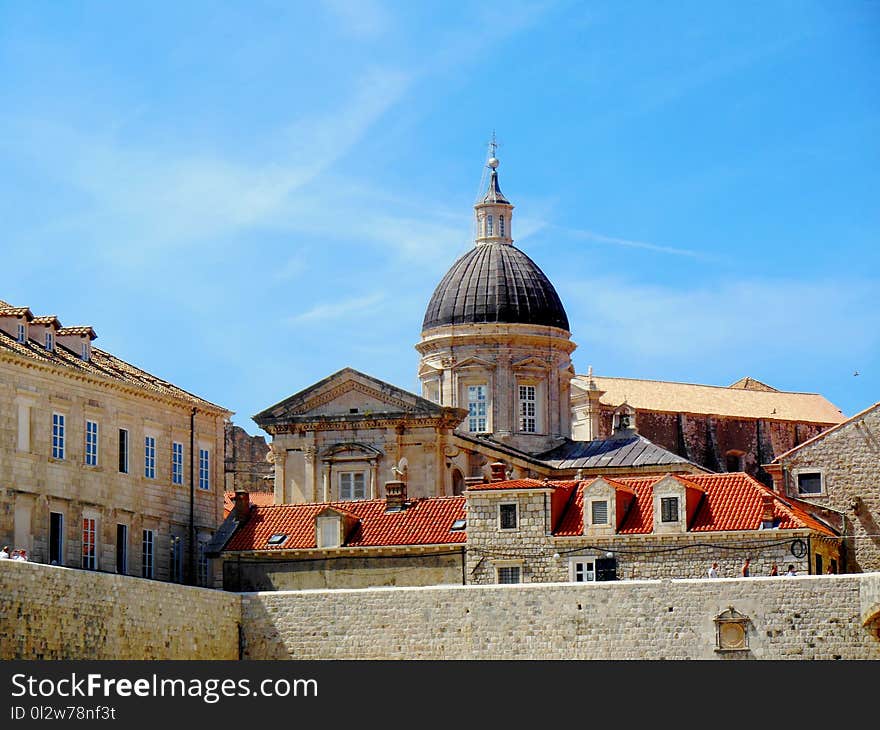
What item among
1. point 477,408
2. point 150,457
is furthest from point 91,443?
point 477,408

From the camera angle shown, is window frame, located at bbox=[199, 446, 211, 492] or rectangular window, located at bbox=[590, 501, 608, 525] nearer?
rectangular window, located at bbox=[590, 501, 608, 525]

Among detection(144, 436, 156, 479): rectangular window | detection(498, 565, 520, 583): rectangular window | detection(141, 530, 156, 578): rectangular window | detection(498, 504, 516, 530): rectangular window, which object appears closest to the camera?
detection(498, 565, 520, 583): rectangular window

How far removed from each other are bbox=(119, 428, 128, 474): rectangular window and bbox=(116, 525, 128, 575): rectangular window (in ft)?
4.87

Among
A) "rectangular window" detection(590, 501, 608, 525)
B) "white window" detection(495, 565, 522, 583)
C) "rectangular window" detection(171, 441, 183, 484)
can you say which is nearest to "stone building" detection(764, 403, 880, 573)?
"rectangular window" detection(590, 501, 608, 525)

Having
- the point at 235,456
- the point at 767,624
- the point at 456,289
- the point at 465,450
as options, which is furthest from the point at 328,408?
the point at 235,456

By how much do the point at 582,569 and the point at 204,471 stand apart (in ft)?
43.8

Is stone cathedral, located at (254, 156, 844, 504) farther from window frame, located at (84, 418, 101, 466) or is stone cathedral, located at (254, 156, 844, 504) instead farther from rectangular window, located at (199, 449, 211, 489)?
window frame, located at (84, 418, 101, 466)

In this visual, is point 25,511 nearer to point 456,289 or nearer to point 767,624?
point 767,624

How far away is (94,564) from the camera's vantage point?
203ft

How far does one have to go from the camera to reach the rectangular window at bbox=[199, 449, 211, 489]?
6762 cm

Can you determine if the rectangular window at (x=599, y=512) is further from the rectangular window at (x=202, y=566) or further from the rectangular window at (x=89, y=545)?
the rectangular window at (x=89, y=545)

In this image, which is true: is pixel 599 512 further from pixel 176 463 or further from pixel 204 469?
pixel 204 469

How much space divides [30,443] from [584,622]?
14256 millimetres

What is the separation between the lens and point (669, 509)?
59125mm
